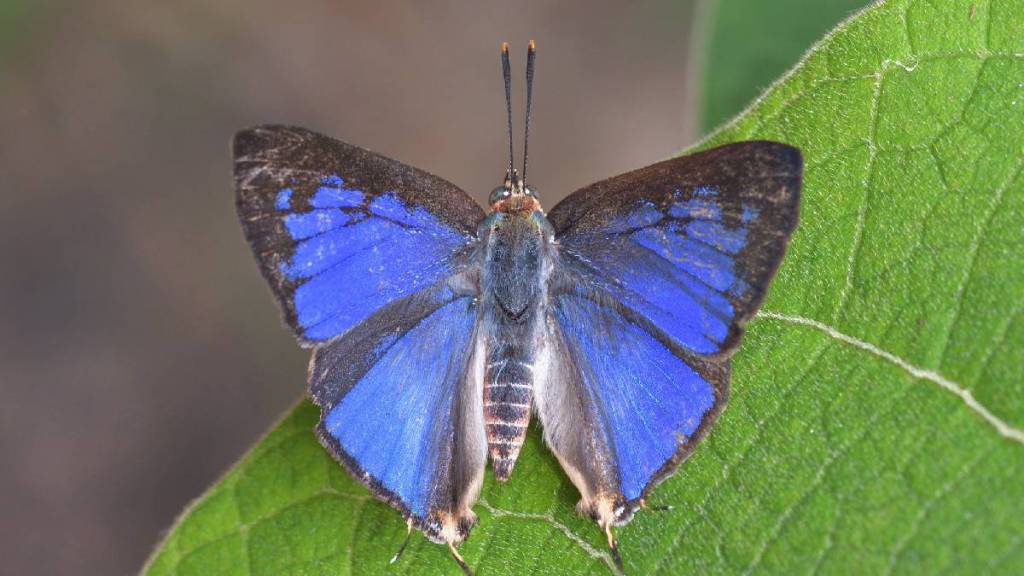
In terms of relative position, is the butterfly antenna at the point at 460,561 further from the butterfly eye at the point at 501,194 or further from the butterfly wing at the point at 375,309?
the butterfly eye at the point at 501,194

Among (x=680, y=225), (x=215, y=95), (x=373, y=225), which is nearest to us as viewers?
(x=680, y=225)

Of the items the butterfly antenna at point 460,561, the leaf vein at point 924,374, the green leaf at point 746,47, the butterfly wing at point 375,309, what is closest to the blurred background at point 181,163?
the green leaf at point 746,47

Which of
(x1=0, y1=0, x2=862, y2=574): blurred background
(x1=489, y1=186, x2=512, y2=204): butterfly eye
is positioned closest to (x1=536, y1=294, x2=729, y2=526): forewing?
(x1=489, y1=186, x2=512, y2=204): butterfly eye

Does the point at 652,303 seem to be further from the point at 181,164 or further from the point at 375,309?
the point at 181,164

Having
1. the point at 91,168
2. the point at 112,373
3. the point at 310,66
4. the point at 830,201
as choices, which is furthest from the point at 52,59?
the point at 830,201

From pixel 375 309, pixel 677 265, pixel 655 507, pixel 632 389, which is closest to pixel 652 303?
pixel 677 265

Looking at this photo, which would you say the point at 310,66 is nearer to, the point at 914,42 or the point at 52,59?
the point at 52,59

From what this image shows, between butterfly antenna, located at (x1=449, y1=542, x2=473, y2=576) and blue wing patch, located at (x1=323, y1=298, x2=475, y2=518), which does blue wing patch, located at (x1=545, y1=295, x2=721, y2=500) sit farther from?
butterfly antenna, located at (x1=449, y1=542, x2=473, y2=576)
